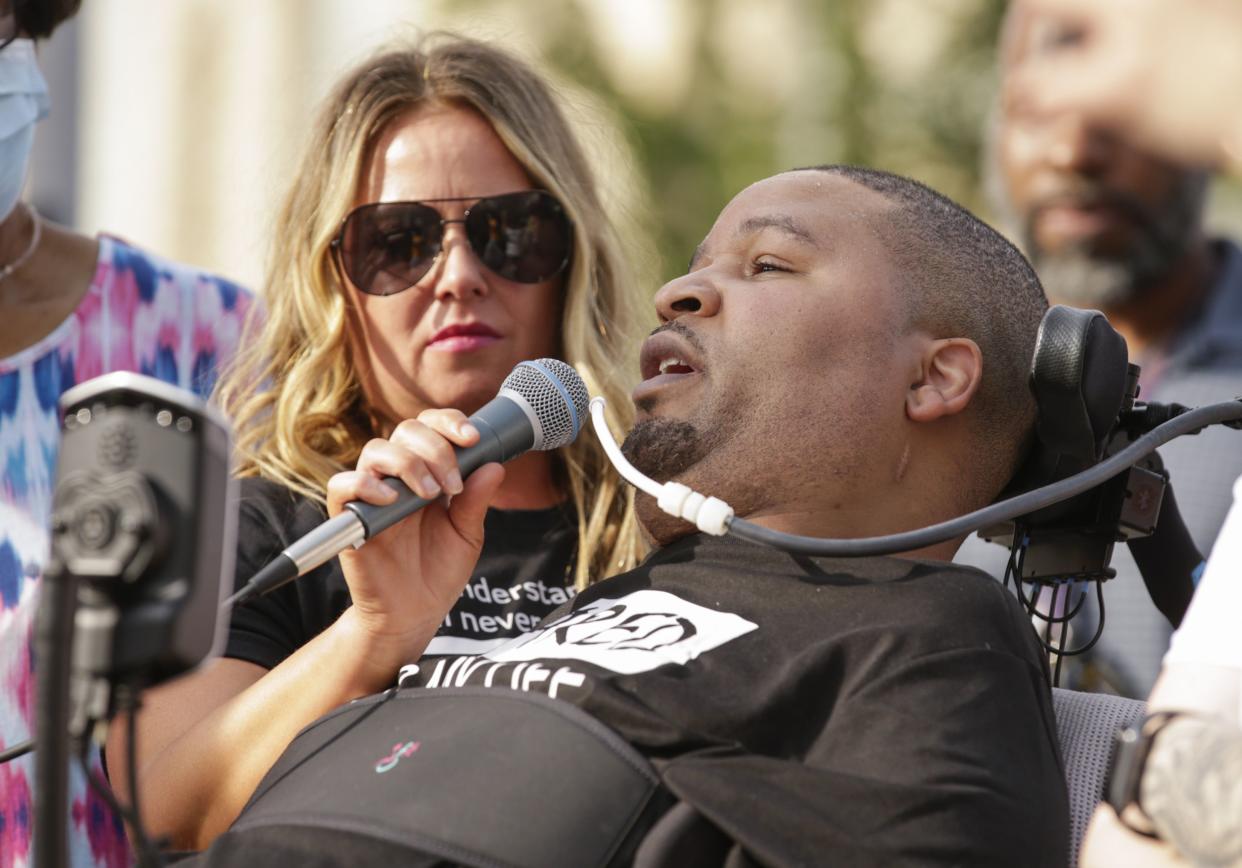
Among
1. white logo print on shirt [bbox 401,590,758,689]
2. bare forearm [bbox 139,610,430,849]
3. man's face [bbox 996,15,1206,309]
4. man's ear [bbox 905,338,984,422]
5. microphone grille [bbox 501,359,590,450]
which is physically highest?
man's face [bbox 996,15,1206,309]

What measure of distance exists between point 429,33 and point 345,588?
1.44 m

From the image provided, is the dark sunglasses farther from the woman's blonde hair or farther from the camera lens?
the camera lens

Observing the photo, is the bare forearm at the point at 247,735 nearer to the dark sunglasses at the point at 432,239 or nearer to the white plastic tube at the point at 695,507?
the white plastic tube at the point at 695,507

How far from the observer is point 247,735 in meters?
2.63

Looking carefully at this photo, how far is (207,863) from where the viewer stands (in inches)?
86.1

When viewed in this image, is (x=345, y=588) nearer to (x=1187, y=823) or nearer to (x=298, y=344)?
(x=298, y=344)

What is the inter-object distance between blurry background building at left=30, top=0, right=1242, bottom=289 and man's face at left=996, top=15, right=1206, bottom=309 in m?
4.42

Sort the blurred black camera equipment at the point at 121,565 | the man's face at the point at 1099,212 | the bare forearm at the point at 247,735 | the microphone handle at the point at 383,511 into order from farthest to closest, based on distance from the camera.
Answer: the man's face at the point at 1099,212
the bare forearm at the point at 247,735
the microphone handle at the point at 383,511
the blurred black camera equipment at the point at 121,565

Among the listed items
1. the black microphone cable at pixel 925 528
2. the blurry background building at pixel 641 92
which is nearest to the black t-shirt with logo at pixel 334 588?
the black microphone cable at pixel 925 528

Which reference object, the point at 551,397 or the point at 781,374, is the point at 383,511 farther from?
the point at 781,374

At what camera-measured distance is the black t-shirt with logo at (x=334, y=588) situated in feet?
9.67

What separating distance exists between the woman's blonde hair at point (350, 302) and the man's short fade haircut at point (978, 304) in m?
0.76

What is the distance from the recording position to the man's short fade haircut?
9.23 ft

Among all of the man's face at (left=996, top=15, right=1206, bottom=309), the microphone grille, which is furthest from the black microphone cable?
the man's face at (left=996, top=15, right=1206, bottom=309)
